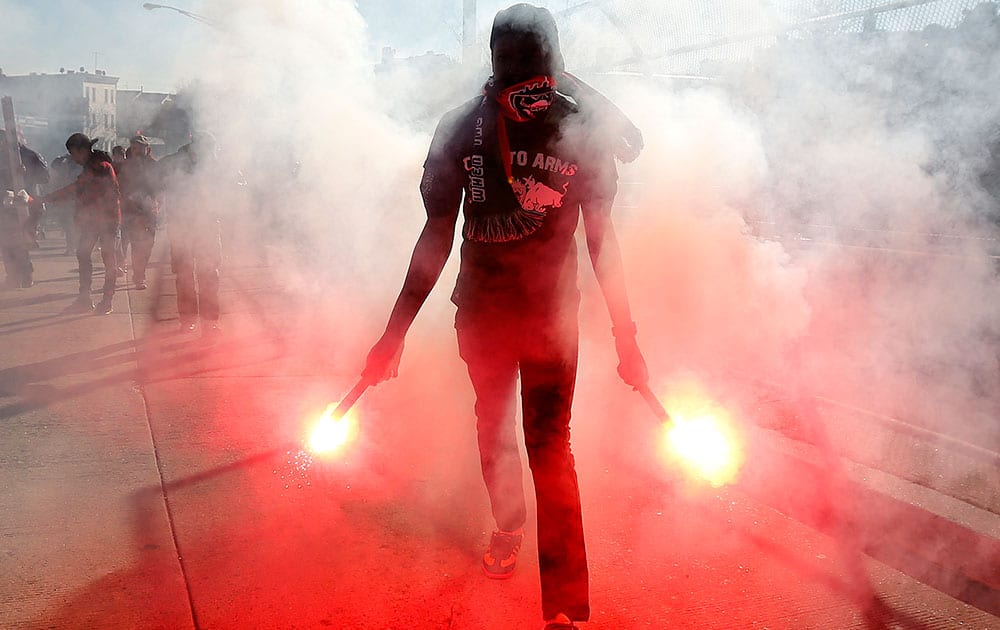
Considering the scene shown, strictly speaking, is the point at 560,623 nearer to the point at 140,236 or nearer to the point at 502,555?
the point at 502,555

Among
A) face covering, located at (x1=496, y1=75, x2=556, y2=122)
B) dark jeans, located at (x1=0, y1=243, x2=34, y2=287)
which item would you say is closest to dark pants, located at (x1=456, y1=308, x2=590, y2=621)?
face covering, located at (x1=496, y1=75, x2=556, y2=122)

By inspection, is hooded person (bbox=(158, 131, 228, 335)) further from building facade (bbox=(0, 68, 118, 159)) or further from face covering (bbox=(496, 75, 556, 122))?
building facade (bbox=(0, 68, 118, 159))

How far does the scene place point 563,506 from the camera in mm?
2143

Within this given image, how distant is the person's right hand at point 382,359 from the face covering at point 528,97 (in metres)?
0.74

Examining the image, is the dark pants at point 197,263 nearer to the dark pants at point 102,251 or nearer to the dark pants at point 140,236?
the dark pants at point 102,251

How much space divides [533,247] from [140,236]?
6.45 metres

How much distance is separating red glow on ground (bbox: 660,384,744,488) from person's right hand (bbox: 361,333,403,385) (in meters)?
0.89

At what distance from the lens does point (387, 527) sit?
2758mm

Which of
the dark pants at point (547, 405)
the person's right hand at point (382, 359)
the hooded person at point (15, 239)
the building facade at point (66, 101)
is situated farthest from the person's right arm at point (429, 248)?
the building facade at point (66, 101)

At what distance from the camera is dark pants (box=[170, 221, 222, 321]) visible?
5645 millimetres

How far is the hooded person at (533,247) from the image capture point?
2.07 meters

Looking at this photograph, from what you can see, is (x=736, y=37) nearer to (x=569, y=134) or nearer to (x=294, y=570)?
(x=569, y=134)

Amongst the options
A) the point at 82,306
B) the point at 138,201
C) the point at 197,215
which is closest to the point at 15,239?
the point at 138,201

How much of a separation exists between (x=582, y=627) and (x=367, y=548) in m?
0.80
